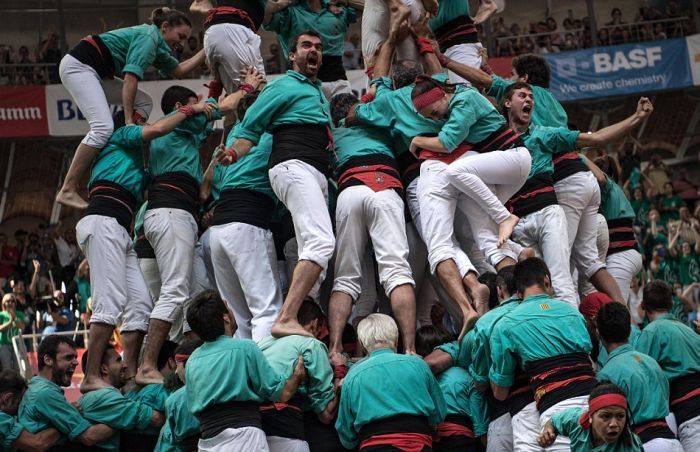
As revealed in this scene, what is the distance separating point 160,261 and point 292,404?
2168 millimetres

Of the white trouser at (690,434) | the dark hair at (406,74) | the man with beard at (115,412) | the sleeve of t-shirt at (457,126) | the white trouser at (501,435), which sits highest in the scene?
the dark hair at (406,74)

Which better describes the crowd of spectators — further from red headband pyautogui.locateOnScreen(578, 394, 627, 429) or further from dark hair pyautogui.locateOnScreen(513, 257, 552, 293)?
red headband pyautogui.locateOnScreen(578, 394, 627, 429)

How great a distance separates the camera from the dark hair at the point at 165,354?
29.8ft

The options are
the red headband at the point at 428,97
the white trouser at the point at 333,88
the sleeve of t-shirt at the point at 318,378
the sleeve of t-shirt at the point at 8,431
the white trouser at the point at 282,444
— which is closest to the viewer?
the white trouser at the point at 282,444

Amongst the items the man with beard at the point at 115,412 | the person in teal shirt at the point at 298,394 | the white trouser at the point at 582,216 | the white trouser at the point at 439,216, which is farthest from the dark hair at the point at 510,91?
the man with beard at the point at 115,412

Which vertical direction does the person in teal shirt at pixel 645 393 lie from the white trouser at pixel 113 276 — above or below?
below

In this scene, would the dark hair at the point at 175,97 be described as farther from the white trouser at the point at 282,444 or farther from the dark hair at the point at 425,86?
the white trouser at the point at 282,444

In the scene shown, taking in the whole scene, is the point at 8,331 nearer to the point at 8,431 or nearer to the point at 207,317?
the point at 8,431

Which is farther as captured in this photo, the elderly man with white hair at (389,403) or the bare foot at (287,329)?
the bare foot at (287,329)

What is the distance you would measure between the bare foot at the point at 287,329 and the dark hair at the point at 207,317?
77cm

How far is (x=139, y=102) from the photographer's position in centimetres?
1041

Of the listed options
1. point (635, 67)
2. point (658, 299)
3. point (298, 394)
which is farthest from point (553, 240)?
point (635, 67)

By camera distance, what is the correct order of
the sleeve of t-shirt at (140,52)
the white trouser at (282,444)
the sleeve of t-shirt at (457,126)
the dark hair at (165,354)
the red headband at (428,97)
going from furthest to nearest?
the sleeve of t-shirt at (140,52) → the dark hair at (165,354) → the red headband at (428,97) → the sleeve of t-shirt at (457,126) → the white trouser at (282,444)

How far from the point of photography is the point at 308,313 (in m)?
8.27
